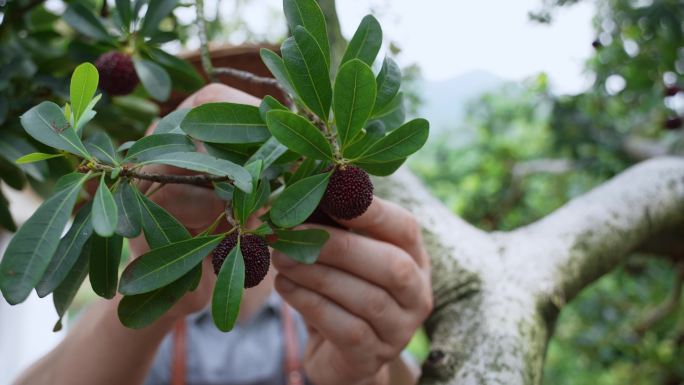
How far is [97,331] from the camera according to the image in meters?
1.15

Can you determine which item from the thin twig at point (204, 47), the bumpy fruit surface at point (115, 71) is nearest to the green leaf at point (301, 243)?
the thin twig at point (204, 47)

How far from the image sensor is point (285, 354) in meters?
2.09

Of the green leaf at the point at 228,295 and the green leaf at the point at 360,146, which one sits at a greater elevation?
the green leaf at the point at 360,146

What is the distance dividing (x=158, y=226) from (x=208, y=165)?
0.10 meters

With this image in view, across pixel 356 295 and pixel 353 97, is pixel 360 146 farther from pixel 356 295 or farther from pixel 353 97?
pixel 356 295

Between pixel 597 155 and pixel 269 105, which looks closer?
pixel 269 105

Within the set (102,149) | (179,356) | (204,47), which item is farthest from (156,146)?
(179,356)

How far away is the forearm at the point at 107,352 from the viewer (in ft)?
3.66

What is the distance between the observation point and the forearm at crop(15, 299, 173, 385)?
112 centimetres

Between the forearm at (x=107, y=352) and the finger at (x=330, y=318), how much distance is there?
11.7 inches

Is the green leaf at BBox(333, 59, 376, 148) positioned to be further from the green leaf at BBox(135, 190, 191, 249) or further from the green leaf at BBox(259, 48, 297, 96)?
the green leaf at BBox(135, 190, 191, 249)

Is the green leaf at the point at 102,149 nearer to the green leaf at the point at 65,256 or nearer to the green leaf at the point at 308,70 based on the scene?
the green leaf at the point at 65,256

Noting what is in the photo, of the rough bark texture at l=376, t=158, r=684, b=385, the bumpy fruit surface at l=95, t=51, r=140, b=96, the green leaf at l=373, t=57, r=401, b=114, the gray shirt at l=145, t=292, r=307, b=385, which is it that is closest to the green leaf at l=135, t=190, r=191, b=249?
the green leaf at l=373, t=57, r=401, b=114

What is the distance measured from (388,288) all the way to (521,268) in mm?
325
